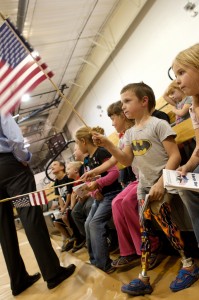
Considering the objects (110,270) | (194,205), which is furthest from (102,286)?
(194,205)

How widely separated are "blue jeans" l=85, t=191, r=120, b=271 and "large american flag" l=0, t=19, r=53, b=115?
113 centimetres

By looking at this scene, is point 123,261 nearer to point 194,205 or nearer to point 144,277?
point 144,277

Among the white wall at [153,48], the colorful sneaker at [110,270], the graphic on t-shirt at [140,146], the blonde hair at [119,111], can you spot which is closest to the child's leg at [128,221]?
the colorful sneaker at [110,270]

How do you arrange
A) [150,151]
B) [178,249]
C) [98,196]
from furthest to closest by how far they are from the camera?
[98,196]
[150,151]
[178,249]

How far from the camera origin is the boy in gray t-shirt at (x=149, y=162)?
1530 millimetres

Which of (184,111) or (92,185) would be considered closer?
(92,185)

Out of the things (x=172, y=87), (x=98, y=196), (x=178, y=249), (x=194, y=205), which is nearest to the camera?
(x=194, y=205)

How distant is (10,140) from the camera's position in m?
2.27

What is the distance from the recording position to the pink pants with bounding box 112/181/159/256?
200 cm

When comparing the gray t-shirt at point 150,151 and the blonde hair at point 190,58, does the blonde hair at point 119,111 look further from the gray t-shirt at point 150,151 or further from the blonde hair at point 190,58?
the blonde hair at point 190,58

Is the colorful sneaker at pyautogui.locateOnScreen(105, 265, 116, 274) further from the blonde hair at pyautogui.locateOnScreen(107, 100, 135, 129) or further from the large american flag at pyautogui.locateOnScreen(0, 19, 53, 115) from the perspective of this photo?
the large american flag at pyautogui.locateOnScreen(0, 19, 53, 115)

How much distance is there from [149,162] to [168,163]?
0.15m

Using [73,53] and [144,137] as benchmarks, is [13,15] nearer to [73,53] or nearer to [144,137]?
[73,53]

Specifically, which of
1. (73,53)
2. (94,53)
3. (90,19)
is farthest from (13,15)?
(94,53)
